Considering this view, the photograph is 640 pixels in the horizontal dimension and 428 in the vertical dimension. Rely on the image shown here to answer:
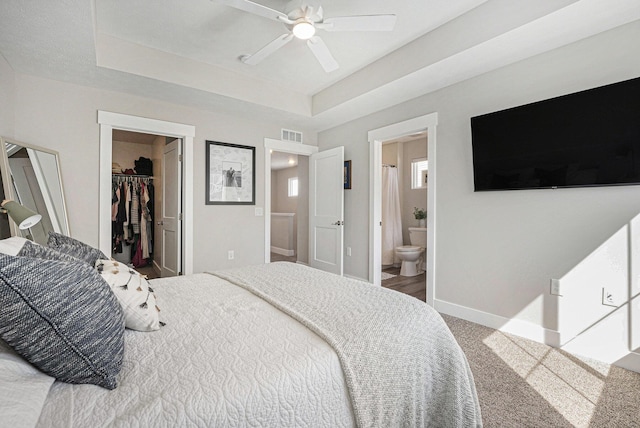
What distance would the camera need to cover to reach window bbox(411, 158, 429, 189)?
5.70 metres

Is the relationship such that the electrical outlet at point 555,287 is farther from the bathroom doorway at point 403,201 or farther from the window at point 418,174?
the window at point 418,174

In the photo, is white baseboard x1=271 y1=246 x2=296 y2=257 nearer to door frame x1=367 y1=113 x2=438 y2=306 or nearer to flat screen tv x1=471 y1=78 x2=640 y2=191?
door frame x1=367 y1=113 x2=438 y2=306

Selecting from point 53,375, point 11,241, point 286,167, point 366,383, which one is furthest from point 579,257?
point 286,167

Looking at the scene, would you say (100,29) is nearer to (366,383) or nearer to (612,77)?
(366,383)

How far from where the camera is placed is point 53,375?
764 millimetres

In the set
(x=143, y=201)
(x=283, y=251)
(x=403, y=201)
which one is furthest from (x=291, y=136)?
(x=283, y=251)

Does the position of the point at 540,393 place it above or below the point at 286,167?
below

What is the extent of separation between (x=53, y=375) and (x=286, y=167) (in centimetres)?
786

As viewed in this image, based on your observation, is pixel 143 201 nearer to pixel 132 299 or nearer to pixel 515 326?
pixel 132 299

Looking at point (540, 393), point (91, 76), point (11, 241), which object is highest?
point (91, 76)

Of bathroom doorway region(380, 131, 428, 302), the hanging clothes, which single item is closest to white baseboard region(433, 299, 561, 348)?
bathroom doorway region(380, 131, 428, 302)

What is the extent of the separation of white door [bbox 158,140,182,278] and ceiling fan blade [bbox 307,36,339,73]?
2.20m

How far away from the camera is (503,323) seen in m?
2.74

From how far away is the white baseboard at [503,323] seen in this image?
8.13 feet
